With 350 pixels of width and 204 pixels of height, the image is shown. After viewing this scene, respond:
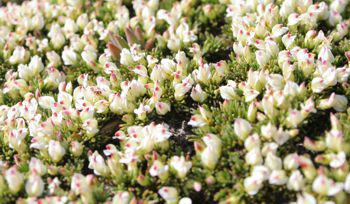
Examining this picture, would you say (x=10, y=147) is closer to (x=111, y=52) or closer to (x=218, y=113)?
(x=111, y=52)

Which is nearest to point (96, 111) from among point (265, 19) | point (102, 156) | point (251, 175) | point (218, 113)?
point (102, 156)

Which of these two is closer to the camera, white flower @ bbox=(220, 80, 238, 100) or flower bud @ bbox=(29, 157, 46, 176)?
flower bud @ bbox=(29, 157, 46, 176)

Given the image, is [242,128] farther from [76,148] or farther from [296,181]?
[76,148]

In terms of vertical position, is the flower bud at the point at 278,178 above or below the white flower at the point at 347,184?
above

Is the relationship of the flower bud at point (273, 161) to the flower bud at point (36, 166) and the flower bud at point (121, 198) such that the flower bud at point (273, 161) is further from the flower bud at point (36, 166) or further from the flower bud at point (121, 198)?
the flower bud at point (36, 166)

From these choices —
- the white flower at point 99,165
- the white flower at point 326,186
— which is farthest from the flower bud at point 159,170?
the white flower at point 326,186

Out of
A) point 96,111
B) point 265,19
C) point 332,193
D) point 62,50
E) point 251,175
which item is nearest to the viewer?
point 332,193

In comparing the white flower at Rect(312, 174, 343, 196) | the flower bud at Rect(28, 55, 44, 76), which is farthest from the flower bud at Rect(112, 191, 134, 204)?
the flower bud at Rect(28, 55, 44, 76)

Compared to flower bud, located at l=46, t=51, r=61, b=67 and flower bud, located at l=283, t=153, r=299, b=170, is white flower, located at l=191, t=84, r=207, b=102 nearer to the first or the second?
flower bud, located at l=283, t=153, r=299, b=170
